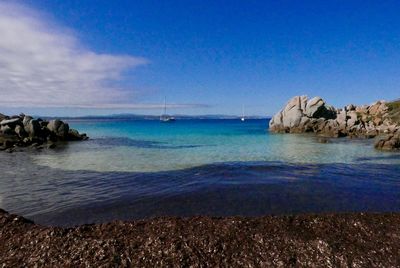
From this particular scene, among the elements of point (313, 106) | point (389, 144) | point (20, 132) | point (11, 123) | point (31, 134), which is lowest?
point (31, 134)

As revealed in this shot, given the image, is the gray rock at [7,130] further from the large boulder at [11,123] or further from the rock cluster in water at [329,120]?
the rock cluster in water at [329,120]

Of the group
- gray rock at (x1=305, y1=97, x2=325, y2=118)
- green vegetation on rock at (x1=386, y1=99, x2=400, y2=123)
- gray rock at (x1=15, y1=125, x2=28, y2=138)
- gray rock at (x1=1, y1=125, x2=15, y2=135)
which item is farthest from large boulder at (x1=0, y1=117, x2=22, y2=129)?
green vegetation on rock at (x1=386, y1=99, x2=400, y2=123)

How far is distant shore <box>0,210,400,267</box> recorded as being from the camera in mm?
10062

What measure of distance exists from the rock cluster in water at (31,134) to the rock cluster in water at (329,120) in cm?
5598

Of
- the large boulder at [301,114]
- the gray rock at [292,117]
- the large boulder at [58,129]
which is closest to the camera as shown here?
the large boulder at [58,129]

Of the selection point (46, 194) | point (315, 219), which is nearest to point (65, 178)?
point (46, 194)

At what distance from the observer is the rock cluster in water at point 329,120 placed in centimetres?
7594

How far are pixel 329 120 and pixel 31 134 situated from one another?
69.1 m

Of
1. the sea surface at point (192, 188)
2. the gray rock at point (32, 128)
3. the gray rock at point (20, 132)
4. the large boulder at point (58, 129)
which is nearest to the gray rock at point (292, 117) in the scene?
the large boulder at point (58, 129)

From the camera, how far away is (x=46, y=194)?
19875 millimetres

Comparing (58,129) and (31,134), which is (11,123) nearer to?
(31,134)

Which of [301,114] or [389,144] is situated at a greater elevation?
[301,114]

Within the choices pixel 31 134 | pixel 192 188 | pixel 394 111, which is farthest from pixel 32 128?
pixel 394 111

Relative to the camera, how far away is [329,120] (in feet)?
284
